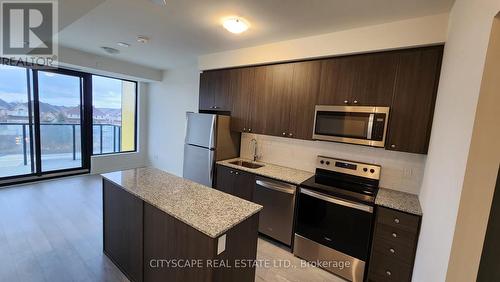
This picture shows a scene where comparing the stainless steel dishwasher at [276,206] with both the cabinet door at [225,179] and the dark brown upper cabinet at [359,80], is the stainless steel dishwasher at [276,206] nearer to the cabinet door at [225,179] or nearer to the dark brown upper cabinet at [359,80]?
the cabinet door at [225,179]

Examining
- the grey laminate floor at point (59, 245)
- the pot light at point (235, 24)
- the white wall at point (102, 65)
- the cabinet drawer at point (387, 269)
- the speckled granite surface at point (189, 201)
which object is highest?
the pot light at point (235, 24)

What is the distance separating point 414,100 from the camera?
211 centimetres

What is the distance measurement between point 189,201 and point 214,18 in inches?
74.6

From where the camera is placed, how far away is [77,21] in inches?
104

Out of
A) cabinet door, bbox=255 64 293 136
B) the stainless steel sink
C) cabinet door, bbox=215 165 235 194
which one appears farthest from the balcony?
cabinet door, bbox=255 64 293 136

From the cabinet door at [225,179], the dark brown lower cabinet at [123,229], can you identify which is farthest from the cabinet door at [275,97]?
the dark brown lower cabinet at [123,229]

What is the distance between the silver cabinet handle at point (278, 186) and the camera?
8.61 ft

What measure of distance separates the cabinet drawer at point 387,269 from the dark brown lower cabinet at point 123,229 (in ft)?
7.25

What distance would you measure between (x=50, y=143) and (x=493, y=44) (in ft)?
A: 21.6

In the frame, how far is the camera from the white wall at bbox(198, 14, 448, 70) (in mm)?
1984

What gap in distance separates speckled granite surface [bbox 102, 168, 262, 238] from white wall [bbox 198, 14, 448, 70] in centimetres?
198

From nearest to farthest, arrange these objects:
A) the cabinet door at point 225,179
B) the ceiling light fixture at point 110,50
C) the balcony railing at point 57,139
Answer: the cabinet door at point 225,179, the ceiling light fixture at point 110,50, the balcony railing at point 57,139

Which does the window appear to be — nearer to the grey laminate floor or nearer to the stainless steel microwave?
the grey laminate floor

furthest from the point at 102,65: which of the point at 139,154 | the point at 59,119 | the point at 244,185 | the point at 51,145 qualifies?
the point at 244,185
